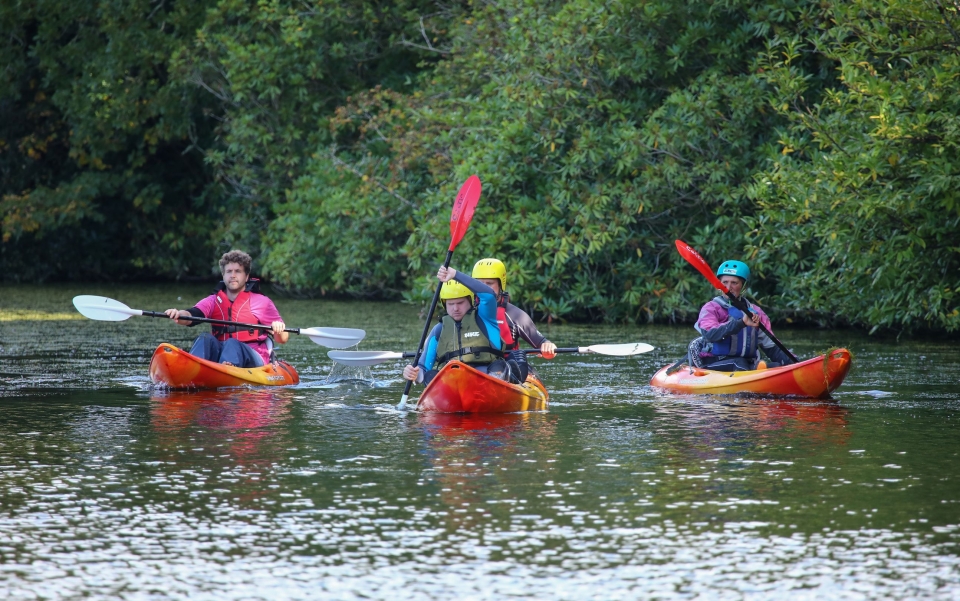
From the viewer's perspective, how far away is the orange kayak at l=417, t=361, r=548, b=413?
9242 mm

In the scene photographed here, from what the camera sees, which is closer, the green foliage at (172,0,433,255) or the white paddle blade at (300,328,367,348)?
the white paddle blade at (300,328,367,348)

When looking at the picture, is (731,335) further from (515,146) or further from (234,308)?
(515,146)

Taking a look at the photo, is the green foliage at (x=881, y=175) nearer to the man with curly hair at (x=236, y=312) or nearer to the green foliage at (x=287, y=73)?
the man with curly hair at (x=236, y=312)

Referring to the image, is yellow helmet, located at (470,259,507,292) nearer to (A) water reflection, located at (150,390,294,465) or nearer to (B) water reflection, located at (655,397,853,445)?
(B) water reflection, located at (655,397,853,445)

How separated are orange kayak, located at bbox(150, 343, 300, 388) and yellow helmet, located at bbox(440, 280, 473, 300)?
2.29 m

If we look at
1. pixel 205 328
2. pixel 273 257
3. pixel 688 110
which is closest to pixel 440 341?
pixel 688 110

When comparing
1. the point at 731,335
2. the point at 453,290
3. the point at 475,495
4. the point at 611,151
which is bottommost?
the point at 475,495

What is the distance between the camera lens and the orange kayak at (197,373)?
10844 millimetres

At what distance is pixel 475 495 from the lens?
6.46 metres

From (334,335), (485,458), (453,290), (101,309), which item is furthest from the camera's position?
(334,335)

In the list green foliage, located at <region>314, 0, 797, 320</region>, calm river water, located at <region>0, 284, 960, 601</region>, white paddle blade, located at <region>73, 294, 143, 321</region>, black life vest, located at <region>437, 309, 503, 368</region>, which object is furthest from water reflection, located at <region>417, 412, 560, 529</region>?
green foliage, located at <region>314, 0, 797, 320</region>

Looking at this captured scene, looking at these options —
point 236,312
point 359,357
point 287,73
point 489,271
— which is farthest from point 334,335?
point 287,73

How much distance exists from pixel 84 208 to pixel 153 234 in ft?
8.70

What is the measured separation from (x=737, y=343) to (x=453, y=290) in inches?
109
